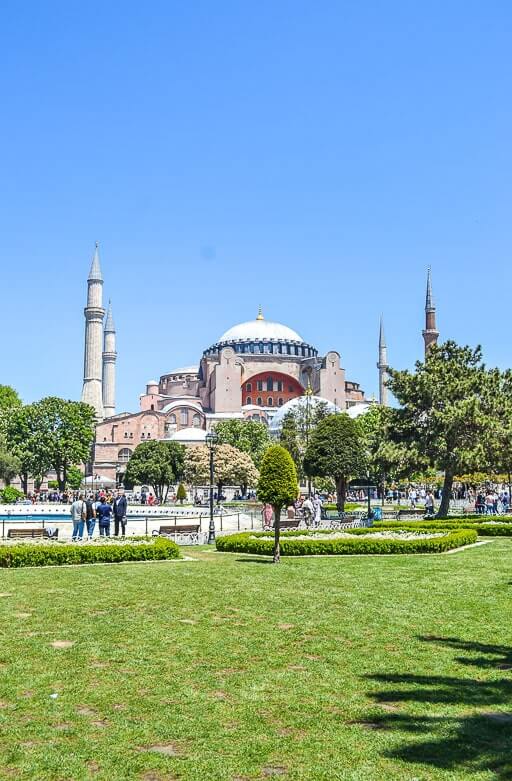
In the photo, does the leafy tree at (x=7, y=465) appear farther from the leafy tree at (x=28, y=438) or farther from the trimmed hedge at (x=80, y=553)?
the trimmed hedge at (x=80, y=553)

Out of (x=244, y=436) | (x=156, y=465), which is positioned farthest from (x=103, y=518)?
(x=244, y=436)

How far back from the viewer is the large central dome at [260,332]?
283 feet

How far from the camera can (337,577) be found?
11.7m

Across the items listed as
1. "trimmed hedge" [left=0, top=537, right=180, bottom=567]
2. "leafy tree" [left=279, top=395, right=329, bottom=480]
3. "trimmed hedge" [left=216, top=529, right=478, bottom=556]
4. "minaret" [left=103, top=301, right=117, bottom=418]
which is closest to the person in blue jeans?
"trimmed hedge" [left=0, top=537, right=180, bottom=567]

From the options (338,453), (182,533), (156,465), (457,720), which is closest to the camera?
(457,720)

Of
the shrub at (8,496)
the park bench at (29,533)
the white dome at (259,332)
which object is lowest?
the park bench at (29,533)

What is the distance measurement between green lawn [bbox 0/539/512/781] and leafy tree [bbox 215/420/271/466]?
45844 mm

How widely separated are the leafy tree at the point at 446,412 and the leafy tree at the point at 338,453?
7.64 meters

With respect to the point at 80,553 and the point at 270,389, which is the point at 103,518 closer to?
the point at 80,553

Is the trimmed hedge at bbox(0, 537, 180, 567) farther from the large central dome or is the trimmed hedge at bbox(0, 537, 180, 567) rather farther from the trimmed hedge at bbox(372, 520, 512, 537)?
the large central dome

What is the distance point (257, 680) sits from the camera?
618 cm

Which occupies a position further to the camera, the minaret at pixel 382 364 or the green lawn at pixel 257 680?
the minaret at pixel 382 364

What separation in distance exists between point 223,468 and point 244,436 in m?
10.0

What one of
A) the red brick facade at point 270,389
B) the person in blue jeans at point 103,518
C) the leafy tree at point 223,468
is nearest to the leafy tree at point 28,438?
the leafy tree at point 223,468
